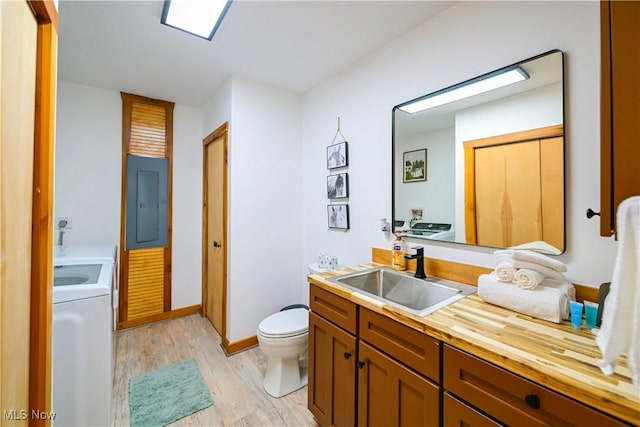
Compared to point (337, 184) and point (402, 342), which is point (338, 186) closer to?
point (337, 184)

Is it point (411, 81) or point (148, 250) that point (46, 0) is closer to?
point (411, 81)

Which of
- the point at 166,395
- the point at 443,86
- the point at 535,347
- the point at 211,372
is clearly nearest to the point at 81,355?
the point at 166,395

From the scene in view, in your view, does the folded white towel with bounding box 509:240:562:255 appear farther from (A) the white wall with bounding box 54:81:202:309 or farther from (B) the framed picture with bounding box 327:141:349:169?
(A) the white wall with bounding box 54:81:202:309

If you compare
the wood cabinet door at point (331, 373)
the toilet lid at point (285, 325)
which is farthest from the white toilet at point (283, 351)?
the wood cabinet door at point (331, 373)

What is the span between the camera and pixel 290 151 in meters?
2.64

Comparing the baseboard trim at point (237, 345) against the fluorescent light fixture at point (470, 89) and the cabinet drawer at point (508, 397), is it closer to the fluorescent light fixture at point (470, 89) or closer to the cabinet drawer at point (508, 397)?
the cabinet drawer at point (508, 397)

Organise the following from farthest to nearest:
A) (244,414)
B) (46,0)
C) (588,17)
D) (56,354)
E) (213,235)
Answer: (213,235) → (244,414) → (56,354) → (588,17) → (46,0)

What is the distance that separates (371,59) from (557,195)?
1546 millimetres

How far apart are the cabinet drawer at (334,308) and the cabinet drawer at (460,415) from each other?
47 centimetres

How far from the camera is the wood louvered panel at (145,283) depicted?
277cm

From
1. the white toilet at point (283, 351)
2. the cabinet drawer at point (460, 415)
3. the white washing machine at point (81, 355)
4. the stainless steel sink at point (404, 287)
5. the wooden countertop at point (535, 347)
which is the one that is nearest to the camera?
the wooden countertop at point (535, 347)

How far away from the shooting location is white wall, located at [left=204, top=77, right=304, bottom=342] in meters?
2.30

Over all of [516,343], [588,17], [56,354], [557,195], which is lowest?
[56,354]

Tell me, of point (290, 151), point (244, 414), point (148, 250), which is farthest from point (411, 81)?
point (148, 250)
